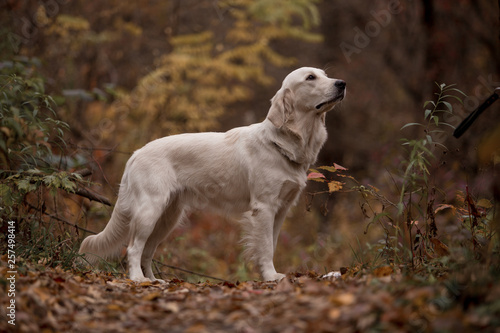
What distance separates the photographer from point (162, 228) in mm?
4918

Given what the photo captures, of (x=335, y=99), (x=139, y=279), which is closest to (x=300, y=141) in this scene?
(x=335, y=99)

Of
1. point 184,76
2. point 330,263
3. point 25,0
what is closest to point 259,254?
point 330,263

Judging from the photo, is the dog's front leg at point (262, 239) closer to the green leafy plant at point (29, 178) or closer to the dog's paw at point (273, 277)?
the dog's paw at point (273, 277)

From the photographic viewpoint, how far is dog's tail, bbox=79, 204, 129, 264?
443 cm

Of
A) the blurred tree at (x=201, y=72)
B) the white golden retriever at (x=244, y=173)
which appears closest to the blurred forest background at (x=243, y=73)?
the blurred tree at (x=201, y=72)

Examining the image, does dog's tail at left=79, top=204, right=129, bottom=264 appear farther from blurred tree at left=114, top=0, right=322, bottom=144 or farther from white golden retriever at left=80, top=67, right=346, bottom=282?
blurred tree at left=114, top=0, right=322, bottom=144

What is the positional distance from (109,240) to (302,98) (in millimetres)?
2241

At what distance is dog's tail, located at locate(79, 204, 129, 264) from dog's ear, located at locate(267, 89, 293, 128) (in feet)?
5.52

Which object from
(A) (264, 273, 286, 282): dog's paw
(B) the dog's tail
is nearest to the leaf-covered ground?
(A) (264, 273, 286, 282): dog's paw

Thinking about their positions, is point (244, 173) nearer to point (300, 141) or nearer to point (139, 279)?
point (300, 141)

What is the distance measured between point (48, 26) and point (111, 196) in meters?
3.88

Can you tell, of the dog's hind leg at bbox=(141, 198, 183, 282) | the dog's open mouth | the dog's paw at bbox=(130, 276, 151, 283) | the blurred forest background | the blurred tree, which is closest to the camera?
the dog's paw at bbox=(130, 276, 151, 283)

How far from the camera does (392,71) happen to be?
12898 millimetres

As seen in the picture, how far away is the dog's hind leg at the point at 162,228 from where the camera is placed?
484 cm
